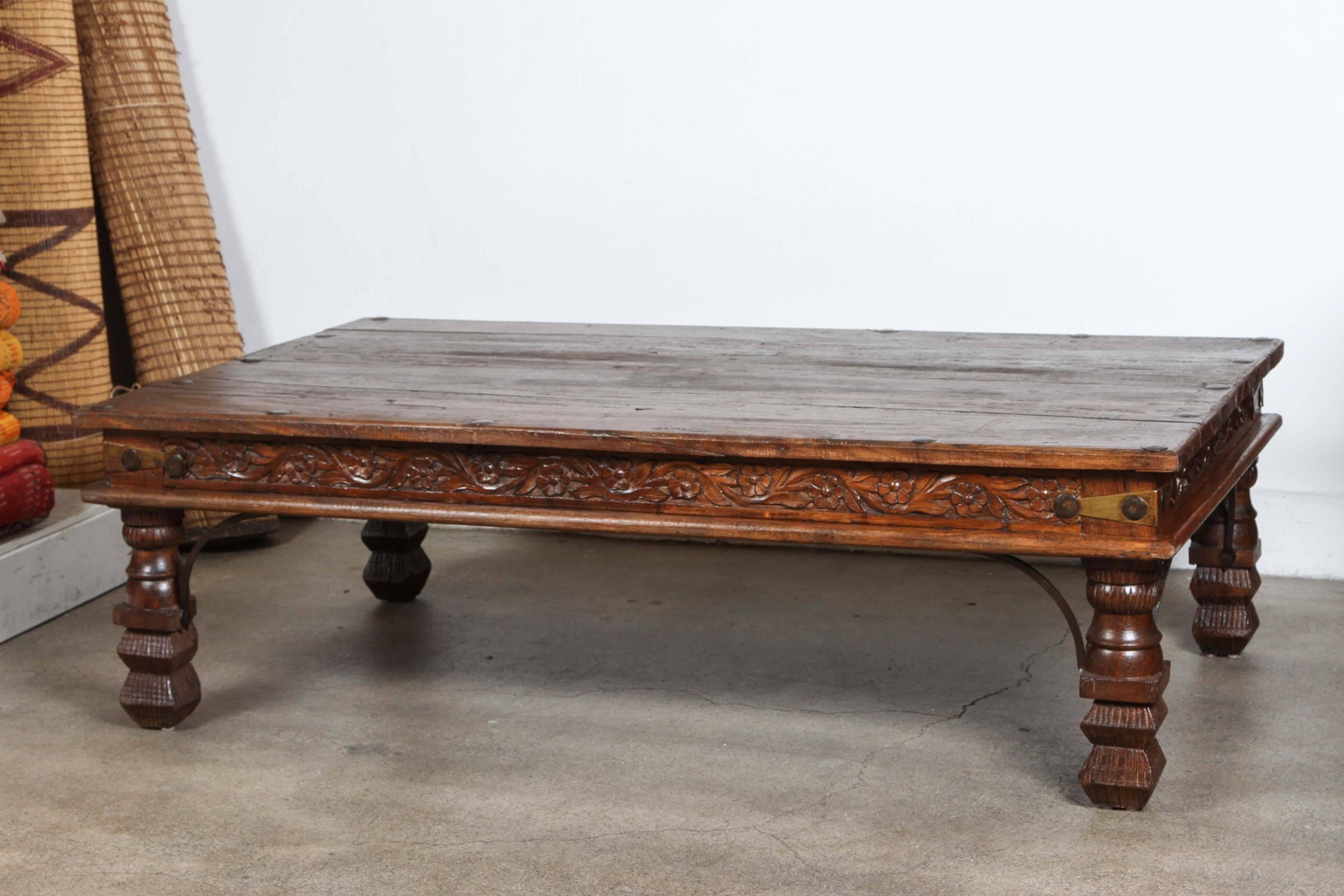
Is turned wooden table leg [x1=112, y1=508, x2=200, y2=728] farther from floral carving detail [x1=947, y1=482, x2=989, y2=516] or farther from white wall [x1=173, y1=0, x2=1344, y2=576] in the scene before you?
white wall [x1=173, y1=0, x2=1344, y2=576]

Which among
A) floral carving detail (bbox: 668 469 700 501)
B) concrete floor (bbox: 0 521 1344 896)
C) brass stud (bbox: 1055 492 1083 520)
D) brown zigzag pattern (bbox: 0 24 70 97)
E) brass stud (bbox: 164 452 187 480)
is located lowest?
concrete floor (bbox: 0 521 1344 896)

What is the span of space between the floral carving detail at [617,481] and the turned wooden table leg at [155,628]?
13 centimetres

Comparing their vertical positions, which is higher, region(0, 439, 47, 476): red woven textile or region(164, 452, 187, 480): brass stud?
region(164, 452, 187, 480): brass stud

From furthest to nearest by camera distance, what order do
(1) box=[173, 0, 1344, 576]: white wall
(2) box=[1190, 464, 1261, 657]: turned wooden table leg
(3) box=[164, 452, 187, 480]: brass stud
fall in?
(1) box=[173, 0, 1344, 576]: white wall, (2) box=[1190, 464, 1261, 657]: turned wooden table leg, (3) box=[164, 452, 187, 480]: brass stud

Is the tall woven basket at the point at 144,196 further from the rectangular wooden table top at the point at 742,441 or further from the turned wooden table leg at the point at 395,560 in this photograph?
the rectangular wooden table top at the point at 742,441

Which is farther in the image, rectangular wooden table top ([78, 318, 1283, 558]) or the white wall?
the white wall

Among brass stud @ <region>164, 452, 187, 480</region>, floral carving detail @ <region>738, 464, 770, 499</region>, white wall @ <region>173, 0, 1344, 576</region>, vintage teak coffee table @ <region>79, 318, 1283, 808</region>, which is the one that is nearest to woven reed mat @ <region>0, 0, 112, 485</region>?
white wall @ <region>173, 0, 1344, 576</region>

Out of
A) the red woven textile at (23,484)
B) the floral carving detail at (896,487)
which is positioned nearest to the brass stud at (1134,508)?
the floral carving detail at (896,487)

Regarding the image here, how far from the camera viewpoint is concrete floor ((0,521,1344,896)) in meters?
2.46

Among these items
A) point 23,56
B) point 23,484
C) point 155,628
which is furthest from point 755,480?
point 23,56

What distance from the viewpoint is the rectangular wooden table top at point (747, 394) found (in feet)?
8.25

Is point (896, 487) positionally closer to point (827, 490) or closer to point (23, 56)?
point (827, 490)

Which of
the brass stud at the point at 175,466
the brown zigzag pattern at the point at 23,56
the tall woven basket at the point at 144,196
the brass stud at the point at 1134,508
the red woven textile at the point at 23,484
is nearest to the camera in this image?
the brass stud at the point at 1134,508

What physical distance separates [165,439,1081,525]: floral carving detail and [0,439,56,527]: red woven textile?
3.29ft
